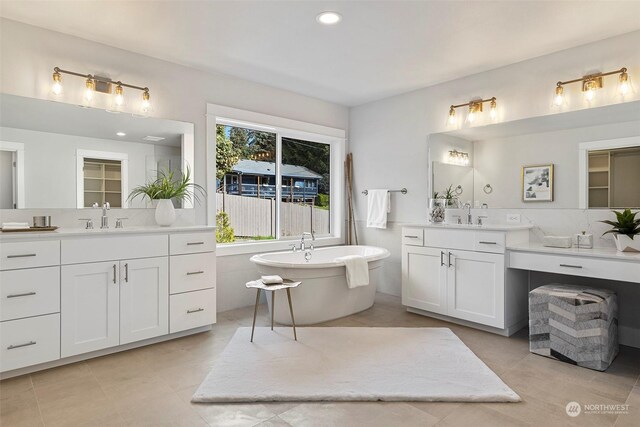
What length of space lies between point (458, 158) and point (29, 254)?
13.0 feet

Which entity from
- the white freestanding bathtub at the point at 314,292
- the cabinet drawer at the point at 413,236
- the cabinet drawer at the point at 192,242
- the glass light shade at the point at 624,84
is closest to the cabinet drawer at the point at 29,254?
the cabinet drawer at the point at 192,242

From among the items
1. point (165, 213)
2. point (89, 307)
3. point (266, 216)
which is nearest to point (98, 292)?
point (89, 307)

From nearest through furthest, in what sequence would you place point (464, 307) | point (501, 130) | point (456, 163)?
point (464, 307) → point (501, 130) → point (456, 163)

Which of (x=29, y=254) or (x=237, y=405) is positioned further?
(x=29, y=254)

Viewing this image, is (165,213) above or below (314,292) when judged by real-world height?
above

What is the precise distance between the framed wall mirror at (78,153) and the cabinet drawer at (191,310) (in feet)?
3.10

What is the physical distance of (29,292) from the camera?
8.20 ft

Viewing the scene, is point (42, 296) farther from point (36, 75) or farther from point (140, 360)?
point (36, 75)

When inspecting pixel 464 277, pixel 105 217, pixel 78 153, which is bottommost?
pixel 464 277

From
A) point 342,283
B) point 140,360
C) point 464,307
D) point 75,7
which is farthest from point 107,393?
point 464,307

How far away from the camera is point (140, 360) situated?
278 cm

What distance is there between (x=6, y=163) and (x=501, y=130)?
437 cm

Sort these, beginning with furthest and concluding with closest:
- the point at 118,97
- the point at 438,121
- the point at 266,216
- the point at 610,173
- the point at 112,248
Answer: the point at 266,216
the point at 438,121
the point at 118,97
the point at 610,173
the point at 112,248

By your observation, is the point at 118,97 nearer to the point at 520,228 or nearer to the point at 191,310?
the point at 191,310
